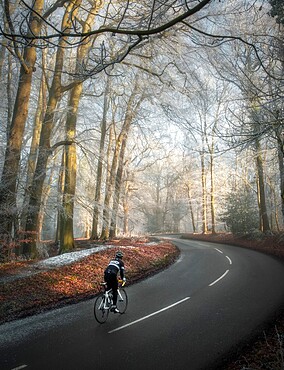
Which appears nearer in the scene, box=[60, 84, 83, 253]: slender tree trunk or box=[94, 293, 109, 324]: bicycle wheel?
box=[94, 293, 109, 324]: bicycle wheel

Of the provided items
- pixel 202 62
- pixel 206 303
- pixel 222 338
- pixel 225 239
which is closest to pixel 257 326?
pixel 222 338

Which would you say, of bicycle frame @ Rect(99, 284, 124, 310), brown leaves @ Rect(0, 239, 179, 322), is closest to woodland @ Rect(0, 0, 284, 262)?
brown leaves @ Rect(0, 239, 179, 322)

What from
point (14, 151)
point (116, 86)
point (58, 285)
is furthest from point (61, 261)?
point (116, 86)

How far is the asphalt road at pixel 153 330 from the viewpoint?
5.23 meters

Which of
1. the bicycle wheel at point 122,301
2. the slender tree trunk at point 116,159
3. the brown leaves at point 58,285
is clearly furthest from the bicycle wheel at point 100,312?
the slender tree trunk at point 116,159

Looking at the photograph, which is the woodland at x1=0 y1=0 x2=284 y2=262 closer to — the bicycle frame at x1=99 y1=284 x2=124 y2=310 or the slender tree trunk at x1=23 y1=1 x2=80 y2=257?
the slender tree trunk at x1=23 y1=1 x2=80 y2=257

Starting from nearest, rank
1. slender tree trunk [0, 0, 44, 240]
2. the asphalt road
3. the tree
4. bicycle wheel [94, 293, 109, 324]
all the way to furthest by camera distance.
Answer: the asphalt road < bicycle wheel [94, 293, 109, 324] < slender tree trunk [0, 0, 44, 240] < the tree

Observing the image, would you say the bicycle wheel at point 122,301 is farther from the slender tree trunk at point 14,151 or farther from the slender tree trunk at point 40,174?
the slender tree trunk at point 40,174

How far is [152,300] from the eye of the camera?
901cm

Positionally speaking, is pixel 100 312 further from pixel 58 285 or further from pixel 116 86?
pixel 116 86

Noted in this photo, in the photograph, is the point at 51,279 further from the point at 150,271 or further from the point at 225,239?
Answer: the point at 225,239

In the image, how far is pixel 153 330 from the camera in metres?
6.58

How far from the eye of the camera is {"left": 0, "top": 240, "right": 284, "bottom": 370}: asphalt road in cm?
523

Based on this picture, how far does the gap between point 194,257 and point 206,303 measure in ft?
31.0
